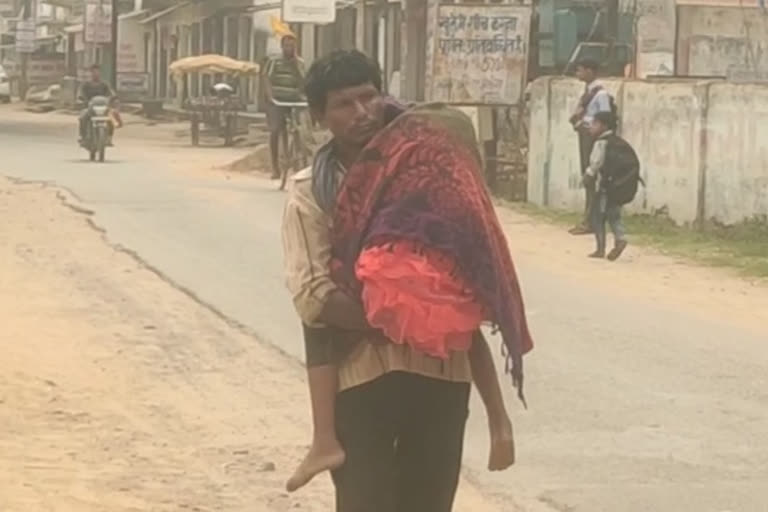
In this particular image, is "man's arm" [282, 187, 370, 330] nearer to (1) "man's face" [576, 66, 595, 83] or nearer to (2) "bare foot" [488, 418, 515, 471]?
(2) "bare foot" [488, 418, 515, 471]

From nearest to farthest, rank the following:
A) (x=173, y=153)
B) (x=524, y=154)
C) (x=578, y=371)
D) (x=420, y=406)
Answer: (x=420, y=406) < (x=578, y=371) < (x=524, y=154) < (x=173, y=153)

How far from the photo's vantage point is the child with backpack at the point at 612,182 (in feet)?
54.3

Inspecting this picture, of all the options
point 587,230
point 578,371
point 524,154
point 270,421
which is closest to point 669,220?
point 587,230

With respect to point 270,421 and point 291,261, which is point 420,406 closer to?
point 291,261

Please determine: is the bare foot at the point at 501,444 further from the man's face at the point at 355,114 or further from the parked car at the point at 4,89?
the parked car at the point at 4,89

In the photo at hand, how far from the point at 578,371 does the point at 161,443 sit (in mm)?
2820

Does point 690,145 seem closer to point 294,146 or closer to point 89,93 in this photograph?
point 294,146

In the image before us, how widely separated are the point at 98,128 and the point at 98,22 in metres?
31.4

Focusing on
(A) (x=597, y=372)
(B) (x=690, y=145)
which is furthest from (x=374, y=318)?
(B) (x=690, y=145)

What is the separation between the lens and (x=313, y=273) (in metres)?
4.54

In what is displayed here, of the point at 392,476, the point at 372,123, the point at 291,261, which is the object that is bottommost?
the point at 392,476

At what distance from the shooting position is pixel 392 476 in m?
4.55

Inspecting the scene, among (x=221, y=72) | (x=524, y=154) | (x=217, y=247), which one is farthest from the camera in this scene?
(x=221, y=72)

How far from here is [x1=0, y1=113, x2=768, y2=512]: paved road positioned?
25.7 feet
